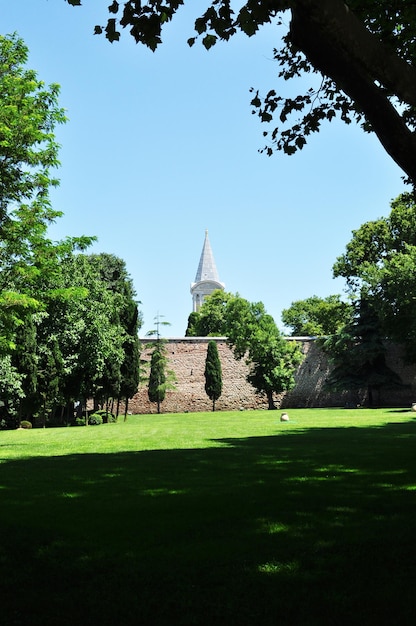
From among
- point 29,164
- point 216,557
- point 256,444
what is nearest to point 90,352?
point 29,164

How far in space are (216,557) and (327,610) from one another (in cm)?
102

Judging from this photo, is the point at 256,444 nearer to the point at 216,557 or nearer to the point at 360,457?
the point at 360,457

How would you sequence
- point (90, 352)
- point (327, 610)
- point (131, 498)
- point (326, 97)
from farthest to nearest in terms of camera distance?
point (90, 352) < point (326, 97) < point (131, 498) < point (327, 610)

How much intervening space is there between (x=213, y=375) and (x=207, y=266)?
8839 cm

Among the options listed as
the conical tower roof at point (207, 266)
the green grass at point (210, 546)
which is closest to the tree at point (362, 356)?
the green grass at point (210, 546)

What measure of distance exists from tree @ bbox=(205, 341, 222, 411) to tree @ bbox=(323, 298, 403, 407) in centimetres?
718

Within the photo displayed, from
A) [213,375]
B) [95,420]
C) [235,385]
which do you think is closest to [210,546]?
[95,420]

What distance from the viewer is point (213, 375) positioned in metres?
39.1

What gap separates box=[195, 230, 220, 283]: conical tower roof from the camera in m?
126

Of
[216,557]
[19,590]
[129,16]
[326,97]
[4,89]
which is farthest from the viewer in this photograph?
[4,89]

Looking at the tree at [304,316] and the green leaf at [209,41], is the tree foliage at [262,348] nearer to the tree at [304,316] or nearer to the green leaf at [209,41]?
the tree at [304,316]

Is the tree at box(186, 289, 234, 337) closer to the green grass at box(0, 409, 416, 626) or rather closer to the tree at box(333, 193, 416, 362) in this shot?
the tree at box(333, 193, 416, 362)

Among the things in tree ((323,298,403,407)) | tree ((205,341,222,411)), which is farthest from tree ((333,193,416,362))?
tree ((205,341,222,411))

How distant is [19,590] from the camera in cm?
340
